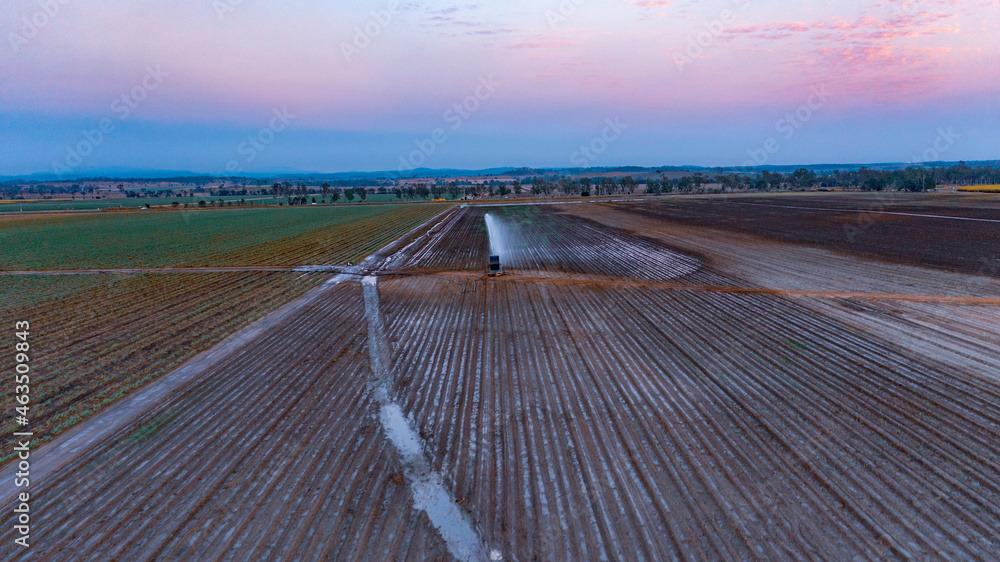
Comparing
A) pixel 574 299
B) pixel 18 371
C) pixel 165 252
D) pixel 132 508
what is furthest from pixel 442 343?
pixel 165 252

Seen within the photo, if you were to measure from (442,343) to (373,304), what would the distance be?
5.16m

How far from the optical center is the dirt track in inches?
203

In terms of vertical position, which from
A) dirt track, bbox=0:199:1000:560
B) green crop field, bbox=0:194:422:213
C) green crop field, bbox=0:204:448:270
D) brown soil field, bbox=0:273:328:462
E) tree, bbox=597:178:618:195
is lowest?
dirt track, bbox=0:199:1000:560

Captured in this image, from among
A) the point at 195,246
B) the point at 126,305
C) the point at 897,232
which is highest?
the point at 897,232

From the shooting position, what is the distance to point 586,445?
688cm

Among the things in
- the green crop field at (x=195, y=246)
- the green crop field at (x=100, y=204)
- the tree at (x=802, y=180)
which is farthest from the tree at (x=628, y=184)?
the green crop field at (x=195, y=246)

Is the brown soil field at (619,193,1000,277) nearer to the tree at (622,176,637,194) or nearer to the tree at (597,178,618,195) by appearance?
the tree at (597,178,618,195)

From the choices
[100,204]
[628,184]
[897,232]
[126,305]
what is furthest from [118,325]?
[100,204]

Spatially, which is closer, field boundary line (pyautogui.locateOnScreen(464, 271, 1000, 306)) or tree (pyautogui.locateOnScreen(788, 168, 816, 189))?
field boundary line (pyautogui.locateOnScreen(464, 271, 1000, 306))

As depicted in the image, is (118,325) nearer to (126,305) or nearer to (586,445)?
(126,305)

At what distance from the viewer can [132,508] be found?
5.71 m

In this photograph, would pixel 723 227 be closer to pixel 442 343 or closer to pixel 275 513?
pixel 442 343

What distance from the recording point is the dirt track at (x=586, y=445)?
517 centimetres

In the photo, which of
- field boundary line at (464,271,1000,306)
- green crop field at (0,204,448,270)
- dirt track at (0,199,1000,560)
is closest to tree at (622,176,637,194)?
green crop field at (0,204,448,270)
